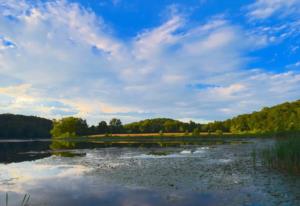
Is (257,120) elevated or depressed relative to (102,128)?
depressed

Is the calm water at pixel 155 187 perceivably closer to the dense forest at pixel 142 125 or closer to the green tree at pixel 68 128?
the dense forest at pixel 142 125

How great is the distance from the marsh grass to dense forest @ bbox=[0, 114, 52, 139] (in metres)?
139

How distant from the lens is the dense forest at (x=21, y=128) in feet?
474

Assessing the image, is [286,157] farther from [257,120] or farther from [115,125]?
[115,125]

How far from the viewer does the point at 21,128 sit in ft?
481

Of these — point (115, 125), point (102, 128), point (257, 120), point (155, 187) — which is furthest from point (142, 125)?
point (155, 187)

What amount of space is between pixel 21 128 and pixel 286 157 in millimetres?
142227

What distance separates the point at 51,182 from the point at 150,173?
4.98 metres

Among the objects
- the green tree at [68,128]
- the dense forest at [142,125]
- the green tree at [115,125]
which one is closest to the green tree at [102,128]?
the dense forest at [142,125]

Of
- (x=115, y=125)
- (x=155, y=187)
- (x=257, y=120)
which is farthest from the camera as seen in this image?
(x=115, y=125)

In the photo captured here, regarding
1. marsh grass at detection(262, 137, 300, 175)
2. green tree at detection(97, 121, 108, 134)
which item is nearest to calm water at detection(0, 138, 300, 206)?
marsh grass at detection(262, 137, 300, 175)

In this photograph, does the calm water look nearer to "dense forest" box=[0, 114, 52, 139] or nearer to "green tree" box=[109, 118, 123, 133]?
"green tree" box=[109, 118, 123, 133]

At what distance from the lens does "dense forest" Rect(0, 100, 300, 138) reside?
105 m

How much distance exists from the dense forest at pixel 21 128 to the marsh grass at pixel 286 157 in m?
139
